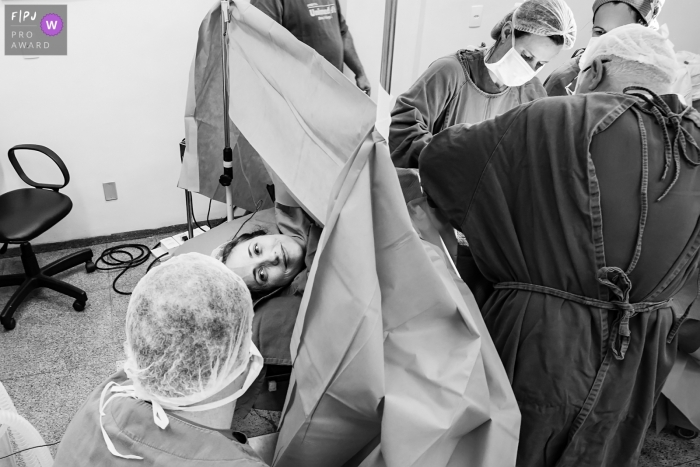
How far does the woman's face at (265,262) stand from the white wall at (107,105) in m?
1.40

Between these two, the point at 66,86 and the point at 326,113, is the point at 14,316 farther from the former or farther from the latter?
the point at 326,113

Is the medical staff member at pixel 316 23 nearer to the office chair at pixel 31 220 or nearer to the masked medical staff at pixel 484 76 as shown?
the masked medical staff at pixel 484 76

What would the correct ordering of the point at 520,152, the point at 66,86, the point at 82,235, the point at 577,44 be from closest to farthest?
1. the point at 520,152
2. the point at 66,86
3. the point at 82,235
4. the point at 577,44

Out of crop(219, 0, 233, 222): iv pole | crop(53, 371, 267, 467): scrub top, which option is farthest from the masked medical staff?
crop(53, 371, 267, 467): scrub top

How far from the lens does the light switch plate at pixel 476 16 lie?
2951 millimetres

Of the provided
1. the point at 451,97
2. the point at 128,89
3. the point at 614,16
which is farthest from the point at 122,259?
the point at 614,16

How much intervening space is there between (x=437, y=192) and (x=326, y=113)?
314mm

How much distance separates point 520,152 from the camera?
3.40ft

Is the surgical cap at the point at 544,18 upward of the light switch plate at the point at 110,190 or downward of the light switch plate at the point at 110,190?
upward

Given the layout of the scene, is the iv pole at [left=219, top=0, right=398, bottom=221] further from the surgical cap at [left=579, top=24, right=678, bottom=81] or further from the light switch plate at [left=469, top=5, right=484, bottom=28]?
the light switch plate at [left=469, top=5, right=484, bottom=28]

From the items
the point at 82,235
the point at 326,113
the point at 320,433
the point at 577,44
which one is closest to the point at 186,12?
the point at 82,235

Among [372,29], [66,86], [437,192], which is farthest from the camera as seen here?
[372,29]

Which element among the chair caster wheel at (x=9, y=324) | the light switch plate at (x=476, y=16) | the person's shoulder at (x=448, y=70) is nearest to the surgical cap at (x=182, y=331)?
the person's shoulder at (x=448, y=70)

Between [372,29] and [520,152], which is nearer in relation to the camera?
[520,152]
